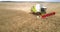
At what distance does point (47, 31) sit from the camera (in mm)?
859

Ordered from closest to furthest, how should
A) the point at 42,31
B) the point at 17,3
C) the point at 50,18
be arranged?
the point at 42,31
the point at 50,18
the point at 17,3

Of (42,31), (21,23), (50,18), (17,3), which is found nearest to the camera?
(42,31)

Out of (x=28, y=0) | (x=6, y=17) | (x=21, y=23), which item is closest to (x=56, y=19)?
(x=21, y=23)

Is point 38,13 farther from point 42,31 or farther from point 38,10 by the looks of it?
point 42,31

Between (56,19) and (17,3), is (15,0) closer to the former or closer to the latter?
(17,3)

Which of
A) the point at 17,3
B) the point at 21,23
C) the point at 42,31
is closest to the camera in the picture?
the point at 42,31

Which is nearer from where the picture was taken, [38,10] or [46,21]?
[46,21]

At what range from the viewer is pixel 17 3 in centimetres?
167

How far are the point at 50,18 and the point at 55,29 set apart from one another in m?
0.21

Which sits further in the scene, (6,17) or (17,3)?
(17,3)

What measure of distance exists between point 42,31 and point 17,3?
89 centimetres

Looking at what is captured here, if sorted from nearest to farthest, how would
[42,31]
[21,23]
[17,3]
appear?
[42,31] < [21,23] < [17,3]

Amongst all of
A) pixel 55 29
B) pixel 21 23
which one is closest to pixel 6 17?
pixel 21 23

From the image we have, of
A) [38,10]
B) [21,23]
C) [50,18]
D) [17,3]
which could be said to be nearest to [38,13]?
[38,10]
